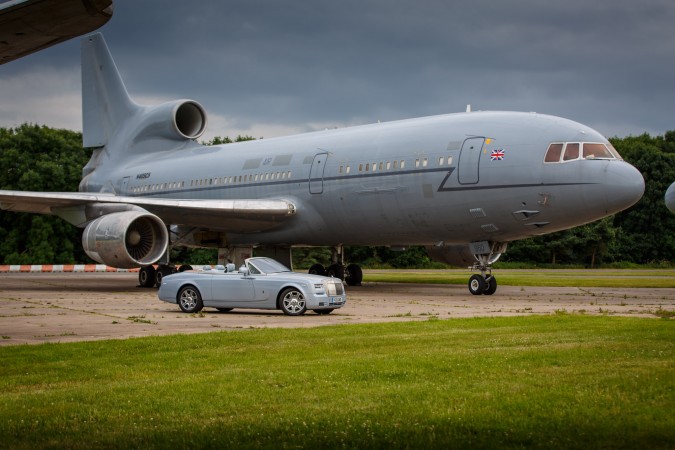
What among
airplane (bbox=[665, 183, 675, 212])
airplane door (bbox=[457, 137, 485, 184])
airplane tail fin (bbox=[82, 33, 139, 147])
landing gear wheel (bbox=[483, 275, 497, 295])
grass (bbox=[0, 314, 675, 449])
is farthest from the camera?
airplane tail fin (bbox=[82, 33, 139, 147])

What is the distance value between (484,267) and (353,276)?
8.75 meters

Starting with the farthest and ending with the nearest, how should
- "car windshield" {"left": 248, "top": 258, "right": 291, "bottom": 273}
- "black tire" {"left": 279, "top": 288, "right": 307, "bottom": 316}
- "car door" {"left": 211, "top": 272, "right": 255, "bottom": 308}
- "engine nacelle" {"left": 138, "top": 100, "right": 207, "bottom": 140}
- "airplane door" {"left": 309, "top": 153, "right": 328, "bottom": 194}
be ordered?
"engine nacelle" {"left": 138, "top": 100, "right": 207, "bottom": 140} → "airplane door" {"left": 309, "top": 153, "right": 328, "bottom": 194} → "car windshield" {"left": 248, "top": 258, "right": 291, "bottom": 273} → "car door" {"left": 211, "top": 272, "right": 255, "bottom": 308} → "black tire" {"left": 279, "top": 288, "right": 307, "bottom": 316}

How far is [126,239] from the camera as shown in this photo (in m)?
26.5

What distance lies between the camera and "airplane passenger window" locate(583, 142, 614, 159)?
21578 mm

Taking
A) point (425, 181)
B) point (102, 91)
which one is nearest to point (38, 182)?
point (102, 91)

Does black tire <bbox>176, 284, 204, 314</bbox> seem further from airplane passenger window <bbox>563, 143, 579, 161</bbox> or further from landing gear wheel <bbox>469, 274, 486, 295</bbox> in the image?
airplane passenger window <bbox>563, 143, 579, 161</bbox>

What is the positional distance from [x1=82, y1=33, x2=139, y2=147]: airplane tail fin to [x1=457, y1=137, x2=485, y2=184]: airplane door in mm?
19458

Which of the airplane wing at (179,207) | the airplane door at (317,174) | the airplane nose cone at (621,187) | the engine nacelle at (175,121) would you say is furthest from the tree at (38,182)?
the airplane nose cone at (621,187)

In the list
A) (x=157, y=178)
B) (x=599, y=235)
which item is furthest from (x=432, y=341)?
(x=599, y=235)

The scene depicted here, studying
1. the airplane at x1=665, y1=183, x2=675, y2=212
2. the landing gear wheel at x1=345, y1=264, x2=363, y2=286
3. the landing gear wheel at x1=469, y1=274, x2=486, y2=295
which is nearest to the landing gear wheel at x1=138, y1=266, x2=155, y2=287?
the landing gear wheel at x1=345, y1=264, x2=363, y2=286

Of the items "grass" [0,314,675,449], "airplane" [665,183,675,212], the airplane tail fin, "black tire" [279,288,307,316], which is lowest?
"grass" [0,314,675,449]

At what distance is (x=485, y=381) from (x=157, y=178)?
91.0 ft

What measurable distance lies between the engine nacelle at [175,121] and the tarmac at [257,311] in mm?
11234

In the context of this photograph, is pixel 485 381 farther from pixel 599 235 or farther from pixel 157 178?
pixel 599 235
